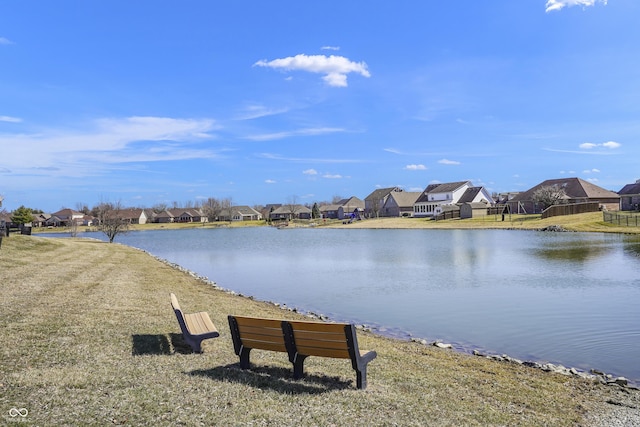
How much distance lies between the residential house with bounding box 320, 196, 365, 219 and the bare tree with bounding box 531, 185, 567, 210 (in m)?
62.6

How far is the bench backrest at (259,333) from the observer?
24.2 ft

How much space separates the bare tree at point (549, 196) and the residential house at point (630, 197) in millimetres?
8696

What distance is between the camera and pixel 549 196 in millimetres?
82438

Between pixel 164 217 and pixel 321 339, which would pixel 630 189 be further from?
pixel 164 217

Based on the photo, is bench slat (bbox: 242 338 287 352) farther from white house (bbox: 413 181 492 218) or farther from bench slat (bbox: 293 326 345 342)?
white house (bbox: 413 181 492 218)

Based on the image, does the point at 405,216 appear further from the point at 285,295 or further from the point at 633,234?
the point at 285,295

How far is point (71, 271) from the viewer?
2073 centimetres

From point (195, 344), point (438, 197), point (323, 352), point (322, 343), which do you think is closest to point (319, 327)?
point (322, 343)

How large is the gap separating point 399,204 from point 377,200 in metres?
10.6

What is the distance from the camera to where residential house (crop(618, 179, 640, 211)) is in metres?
76.9

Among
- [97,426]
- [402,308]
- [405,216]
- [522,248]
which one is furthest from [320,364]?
[405,216]

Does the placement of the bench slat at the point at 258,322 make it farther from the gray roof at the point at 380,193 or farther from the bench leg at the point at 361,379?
the gray roof at the point at 380,193

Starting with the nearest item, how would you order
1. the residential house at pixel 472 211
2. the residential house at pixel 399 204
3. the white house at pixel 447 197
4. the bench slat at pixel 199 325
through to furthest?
the bench slat at pixel 199 325
the residential house at pixel 472 211
the white house at pixel 447 197
the residential house at pixel 399 204

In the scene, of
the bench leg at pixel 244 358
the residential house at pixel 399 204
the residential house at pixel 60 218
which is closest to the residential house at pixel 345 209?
the residential house at pixel 399 204
